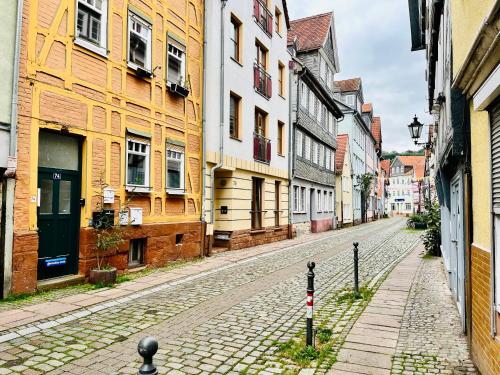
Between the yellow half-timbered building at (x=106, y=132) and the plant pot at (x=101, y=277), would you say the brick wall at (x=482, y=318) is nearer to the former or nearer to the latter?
the plant pot at (x=101, y=277)

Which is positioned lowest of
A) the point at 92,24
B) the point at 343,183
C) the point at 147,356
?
the point at 147,356

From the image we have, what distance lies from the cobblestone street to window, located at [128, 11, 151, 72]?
5865 mm

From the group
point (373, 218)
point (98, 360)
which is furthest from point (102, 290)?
point (373, 218)

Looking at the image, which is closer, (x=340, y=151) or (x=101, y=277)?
(x=101, y=277)

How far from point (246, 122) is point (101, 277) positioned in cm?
959

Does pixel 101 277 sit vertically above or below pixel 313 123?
below

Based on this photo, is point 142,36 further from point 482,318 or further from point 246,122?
point 482,318

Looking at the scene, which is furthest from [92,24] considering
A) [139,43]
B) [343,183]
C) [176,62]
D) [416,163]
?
[416,163]

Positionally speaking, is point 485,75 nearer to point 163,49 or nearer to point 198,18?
point 163,49

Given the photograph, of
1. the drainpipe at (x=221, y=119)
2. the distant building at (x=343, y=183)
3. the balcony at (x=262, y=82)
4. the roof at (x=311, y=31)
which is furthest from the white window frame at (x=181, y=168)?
the distant building at (x=343, y=183)

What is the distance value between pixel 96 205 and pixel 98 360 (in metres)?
5.11

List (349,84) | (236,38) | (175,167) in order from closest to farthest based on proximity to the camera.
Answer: (175,167)
(236,38)
(349,84)

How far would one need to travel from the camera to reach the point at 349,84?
40.9 meters

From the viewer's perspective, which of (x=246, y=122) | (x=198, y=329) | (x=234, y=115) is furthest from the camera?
(x=246, y=122)
